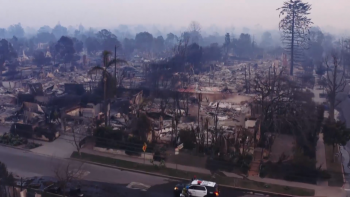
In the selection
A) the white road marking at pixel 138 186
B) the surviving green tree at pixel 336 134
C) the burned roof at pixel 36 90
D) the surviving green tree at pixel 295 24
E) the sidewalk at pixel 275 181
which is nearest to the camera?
the sidewalk at pixel 275 181

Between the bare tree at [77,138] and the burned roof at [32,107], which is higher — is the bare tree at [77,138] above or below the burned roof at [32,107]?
below

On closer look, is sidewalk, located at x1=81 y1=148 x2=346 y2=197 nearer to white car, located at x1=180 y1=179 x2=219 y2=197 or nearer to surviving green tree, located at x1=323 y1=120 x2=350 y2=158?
white car, located at x1=180 y1=179 x2=219 y2=197

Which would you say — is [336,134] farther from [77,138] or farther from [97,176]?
[77,138]

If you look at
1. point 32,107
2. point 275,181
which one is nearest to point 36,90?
point 32,107

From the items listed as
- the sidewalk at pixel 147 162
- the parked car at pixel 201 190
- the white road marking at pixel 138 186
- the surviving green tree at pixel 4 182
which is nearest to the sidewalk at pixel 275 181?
the sidewalk at pixel 147 162

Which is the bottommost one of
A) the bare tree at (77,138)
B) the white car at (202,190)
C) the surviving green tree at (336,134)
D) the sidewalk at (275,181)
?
the sidewalk at (275,181)

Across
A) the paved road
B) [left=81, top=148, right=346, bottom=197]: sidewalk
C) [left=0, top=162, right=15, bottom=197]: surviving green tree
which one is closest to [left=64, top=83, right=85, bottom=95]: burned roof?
the paved road

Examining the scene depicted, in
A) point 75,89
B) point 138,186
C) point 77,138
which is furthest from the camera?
point 75,89

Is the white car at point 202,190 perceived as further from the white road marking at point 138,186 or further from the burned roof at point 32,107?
the burned roof at point 32,107
